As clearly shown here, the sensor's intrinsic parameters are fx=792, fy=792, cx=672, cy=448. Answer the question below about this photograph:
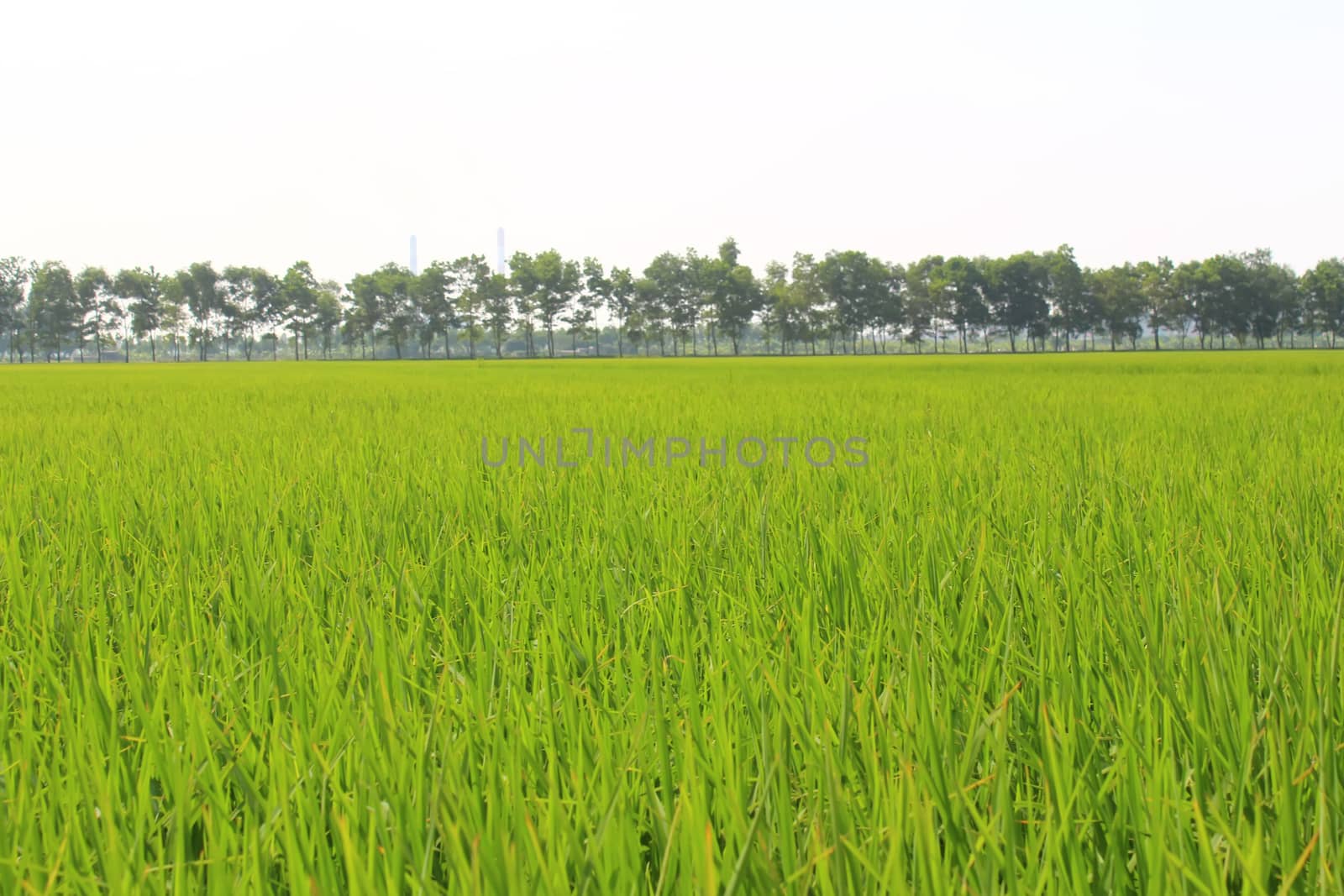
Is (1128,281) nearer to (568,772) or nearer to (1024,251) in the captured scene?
(1024,251)

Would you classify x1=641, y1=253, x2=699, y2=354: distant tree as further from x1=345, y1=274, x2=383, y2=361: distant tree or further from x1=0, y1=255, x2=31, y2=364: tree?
x1=0, y1=255, x2=31, y2=364: tree

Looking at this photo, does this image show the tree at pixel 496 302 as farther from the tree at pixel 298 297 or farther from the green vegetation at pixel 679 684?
the green vegetation at pixel 679 684

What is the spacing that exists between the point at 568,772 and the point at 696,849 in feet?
0.90

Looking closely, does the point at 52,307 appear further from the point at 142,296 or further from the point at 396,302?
the point at 396,302

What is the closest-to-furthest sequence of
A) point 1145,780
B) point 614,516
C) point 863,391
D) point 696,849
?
point 696,849, point 1145,780, point 614,516, point 863,391

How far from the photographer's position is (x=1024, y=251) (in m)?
75.5

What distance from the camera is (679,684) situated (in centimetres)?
119

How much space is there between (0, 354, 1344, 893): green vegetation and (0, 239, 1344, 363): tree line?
226 ft

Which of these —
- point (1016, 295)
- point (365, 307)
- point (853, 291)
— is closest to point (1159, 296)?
point (1016, 295)

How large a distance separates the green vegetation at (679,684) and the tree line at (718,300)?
68.7m

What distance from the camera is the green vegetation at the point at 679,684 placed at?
27.1 inches

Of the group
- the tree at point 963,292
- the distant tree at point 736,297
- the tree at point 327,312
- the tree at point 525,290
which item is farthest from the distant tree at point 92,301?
the tree at point 963,292

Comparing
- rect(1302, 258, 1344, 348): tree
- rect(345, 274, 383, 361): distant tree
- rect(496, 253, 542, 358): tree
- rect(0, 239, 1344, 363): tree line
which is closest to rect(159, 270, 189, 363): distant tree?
rect(0, 239, 1344, 363): tree line

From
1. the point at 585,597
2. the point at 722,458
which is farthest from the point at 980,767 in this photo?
the point at 722,458
